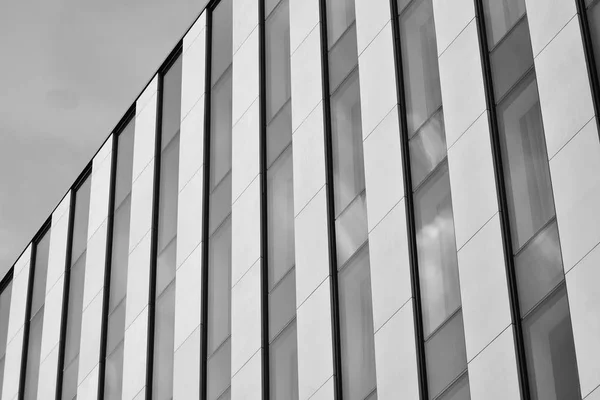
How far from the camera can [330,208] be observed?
94.6ft

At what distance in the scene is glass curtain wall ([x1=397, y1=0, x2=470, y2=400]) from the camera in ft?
76.6

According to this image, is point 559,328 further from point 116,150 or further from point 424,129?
point 116,150

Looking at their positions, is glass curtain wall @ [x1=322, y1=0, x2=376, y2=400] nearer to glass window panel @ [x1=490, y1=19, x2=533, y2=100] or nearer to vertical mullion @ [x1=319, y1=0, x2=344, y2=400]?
vertical mullion @ [x1=319, y1=0, x2=344, y2=400]

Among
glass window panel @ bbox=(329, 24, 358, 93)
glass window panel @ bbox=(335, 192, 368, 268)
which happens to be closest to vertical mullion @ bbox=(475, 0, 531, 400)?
glass window panel @ bbox=(335, 192, 368, 268)

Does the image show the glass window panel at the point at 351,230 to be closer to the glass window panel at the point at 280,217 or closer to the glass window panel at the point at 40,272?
the glass window panel at the point at 280,217

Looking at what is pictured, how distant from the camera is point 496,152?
2367 cm

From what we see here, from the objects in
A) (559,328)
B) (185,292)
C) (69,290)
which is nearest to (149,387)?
(185,292)

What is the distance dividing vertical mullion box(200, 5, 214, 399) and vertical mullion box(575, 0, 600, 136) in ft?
47.2

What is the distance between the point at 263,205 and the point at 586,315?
43.6 feet

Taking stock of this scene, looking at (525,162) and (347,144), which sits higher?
(347,144)

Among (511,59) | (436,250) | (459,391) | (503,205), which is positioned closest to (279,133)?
(436,250)

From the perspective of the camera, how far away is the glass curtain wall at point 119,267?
3684 cm

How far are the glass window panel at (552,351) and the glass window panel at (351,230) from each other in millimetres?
6486

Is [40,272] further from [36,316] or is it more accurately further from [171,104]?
[171,104]
